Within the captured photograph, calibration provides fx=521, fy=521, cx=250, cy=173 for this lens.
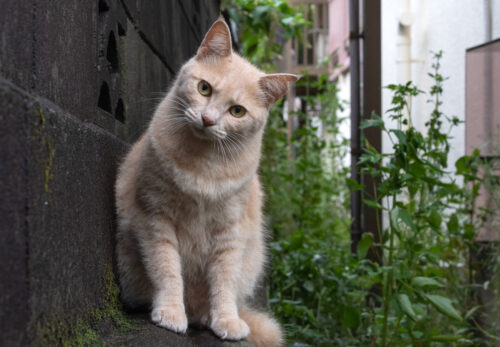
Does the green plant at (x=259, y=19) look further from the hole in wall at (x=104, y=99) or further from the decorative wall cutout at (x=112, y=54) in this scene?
the hole in wall at (x=104, y=99)

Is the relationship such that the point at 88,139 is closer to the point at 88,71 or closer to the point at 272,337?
the point at 88,71

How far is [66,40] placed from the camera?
4.50 ft

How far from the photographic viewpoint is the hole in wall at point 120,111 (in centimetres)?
206

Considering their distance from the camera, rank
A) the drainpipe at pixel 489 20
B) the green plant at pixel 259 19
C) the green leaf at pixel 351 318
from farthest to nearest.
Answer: the green plant at pixel 259 19
the drainpipe at pixel 489 20
the green leaf at pixel 351 318

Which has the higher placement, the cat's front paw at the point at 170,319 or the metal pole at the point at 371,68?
the metal pole at the point at 371,68

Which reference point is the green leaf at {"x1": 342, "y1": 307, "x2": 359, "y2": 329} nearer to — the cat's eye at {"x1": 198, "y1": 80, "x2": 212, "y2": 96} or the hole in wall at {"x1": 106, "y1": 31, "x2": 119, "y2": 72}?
the cat's eye at {"x1": 198, "y1": 80, "x2": 212, "y2": 96}

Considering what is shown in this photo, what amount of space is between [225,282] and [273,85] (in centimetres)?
79

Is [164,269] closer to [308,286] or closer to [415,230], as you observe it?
[415,230]

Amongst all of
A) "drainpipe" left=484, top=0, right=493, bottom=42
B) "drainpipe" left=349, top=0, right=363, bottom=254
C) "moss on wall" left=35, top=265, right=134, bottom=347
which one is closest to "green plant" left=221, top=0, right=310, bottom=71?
"drainpipe" left=349, top=0, right=363, bottom=254

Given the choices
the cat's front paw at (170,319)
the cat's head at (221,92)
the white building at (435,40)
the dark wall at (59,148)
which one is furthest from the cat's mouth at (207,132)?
the white building at (435,40)

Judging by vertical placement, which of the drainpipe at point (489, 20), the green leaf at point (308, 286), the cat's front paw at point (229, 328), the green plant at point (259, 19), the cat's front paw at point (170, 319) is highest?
the green plant at point (259, 19)

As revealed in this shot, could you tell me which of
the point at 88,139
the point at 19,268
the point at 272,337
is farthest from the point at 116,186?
the point at 19,268

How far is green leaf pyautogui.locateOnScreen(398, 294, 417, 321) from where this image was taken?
6.60 ft

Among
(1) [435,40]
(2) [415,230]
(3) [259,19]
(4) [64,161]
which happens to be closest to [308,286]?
(2) [415,230]
